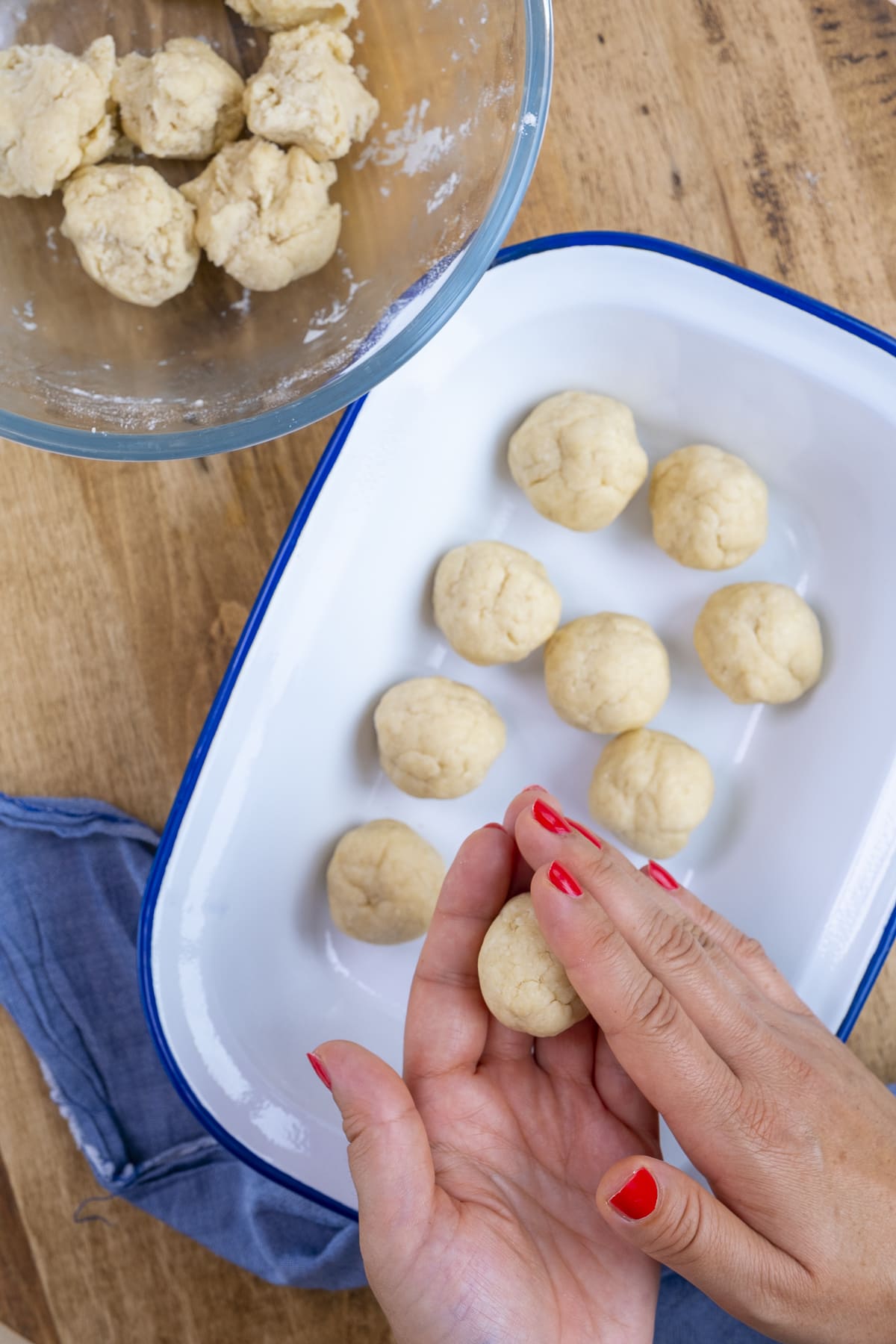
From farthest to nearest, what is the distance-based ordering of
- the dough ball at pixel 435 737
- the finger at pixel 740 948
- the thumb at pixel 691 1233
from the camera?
1. the dough ball at pixel 435 737
2. the finger at pixel 740 948
3. the thumb at pixel 691 1233

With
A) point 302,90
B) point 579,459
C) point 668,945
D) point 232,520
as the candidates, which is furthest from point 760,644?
point 302,90

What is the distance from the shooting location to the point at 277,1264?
123 cm

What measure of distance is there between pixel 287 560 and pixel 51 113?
0.48m

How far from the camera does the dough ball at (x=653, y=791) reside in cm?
119

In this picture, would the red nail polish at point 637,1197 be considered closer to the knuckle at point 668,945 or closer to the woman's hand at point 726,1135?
the woman's hand at point 726,1135

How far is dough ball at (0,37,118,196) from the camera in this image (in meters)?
0.99

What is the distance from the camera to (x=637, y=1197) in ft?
2.76

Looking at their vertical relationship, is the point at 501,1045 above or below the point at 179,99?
below

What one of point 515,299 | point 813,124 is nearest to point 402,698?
point 515,299

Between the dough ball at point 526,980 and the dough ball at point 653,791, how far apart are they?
0.26 metres

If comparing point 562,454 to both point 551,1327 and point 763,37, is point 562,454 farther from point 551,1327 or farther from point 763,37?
point 551,1327

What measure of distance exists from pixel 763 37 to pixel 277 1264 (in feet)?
5.20

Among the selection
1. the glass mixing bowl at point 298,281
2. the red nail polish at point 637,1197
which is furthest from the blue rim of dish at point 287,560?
the red nail polish at point 637,1197

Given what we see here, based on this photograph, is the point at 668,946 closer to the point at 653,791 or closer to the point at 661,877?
the point at 661,877
